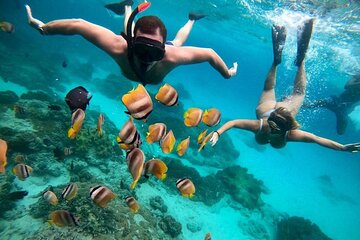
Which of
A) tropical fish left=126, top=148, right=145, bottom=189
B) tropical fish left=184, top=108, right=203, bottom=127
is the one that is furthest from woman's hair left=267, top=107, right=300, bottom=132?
tropical fish left=126, top=148, right=145, bottom=189

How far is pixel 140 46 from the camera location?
3865 millimetres

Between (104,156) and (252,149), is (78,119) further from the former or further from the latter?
(252,149)

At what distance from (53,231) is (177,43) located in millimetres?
5739

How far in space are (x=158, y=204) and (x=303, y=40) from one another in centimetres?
862

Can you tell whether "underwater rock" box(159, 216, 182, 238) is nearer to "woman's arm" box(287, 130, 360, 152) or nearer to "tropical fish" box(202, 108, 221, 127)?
"woman's arm" box(287, 130, 360, 152)

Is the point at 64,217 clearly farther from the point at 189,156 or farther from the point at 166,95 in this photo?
the point at 189,156

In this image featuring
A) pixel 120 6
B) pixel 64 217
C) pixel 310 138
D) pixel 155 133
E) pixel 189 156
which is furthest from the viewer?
pixel 189 156

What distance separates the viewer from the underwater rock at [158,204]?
11.7 m

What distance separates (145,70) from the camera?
433cm

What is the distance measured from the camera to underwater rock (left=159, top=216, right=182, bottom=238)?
10.4m

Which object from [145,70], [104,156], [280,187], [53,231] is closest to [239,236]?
[104,156]

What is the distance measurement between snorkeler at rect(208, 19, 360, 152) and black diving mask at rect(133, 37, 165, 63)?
7.93 feet

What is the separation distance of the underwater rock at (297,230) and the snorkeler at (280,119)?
1056cm

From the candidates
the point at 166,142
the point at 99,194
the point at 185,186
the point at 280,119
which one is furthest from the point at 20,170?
the point at 280,119
